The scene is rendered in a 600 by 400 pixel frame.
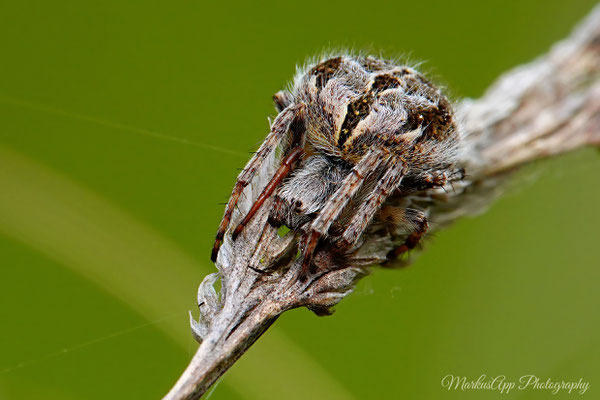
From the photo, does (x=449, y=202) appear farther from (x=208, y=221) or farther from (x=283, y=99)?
(x=208, y=221)

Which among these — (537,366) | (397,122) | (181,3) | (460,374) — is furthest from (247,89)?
(537,366)

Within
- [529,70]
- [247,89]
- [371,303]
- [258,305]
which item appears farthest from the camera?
[247,89]

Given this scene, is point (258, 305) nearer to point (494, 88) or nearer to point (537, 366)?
point (494, 88)

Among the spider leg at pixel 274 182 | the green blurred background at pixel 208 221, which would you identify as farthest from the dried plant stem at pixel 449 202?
the green blurred background at pixel 208 221

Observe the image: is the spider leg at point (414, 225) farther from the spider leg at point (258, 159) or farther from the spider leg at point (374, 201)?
the spider leg at point (258, 159)

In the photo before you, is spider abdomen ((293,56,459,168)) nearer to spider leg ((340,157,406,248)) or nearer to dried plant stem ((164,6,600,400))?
spider leg ((340,157,406,248))

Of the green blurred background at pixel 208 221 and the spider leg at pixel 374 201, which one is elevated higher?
the spider leg at pixel 374 201

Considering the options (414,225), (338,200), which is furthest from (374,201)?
(414,225)
